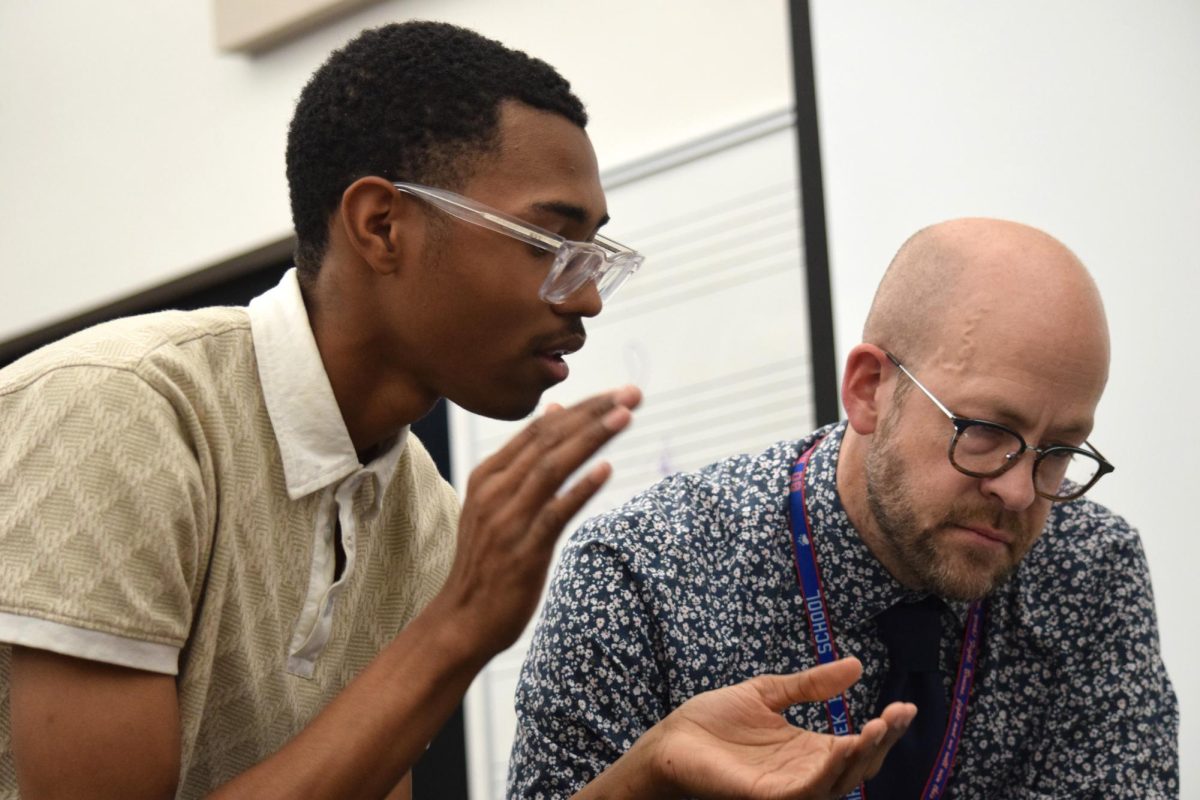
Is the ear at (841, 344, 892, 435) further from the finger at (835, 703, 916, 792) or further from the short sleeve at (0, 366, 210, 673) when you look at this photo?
the short sleeve at (0, 366, 210, 673)

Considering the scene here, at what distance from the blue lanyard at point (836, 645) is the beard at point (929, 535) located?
89 mm

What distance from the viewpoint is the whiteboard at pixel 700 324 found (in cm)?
283

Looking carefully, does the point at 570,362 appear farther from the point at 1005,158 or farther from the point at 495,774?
the point at 1005,158

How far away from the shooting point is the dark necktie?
5.69ft

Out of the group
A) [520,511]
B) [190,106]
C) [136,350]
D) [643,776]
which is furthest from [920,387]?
[190,106]

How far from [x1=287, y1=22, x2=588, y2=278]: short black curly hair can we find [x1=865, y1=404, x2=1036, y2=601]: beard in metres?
0.54

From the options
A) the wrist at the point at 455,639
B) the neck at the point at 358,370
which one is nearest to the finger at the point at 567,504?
the wrist at the point at 455,639

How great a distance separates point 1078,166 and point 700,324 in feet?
2.81

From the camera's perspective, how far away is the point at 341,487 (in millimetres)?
1590

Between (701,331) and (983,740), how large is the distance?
1.27m

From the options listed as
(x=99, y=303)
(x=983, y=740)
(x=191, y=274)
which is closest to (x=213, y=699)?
(x=983, y=740)

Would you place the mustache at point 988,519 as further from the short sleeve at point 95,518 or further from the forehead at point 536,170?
the short sleeve at point 95,518

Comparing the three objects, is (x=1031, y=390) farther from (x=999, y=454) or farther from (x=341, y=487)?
(x=341, y=487)

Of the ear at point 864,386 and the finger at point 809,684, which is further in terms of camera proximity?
the ear at point 864,386
